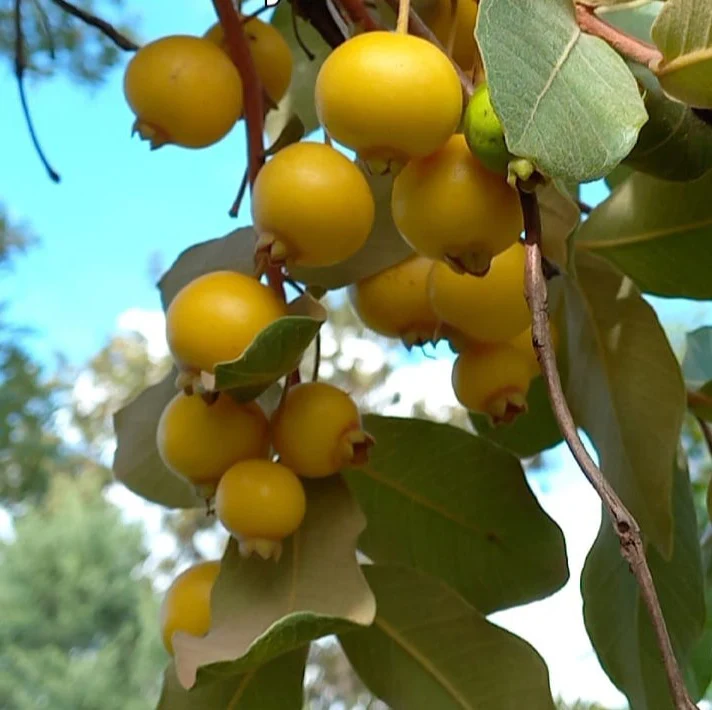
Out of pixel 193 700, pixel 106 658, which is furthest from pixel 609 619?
pixel 106 658

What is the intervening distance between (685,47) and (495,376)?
0.18 meters

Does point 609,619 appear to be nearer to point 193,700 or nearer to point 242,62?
point 193,700

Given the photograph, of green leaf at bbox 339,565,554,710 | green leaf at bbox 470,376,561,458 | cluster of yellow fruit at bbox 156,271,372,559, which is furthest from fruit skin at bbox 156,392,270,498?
green leaf at bbox 470,376,561,458

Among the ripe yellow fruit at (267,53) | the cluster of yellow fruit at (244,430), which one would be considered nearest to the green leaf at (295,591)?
the cluster of yellow fruit at (244,430)

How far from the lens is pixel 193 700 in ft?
1.36

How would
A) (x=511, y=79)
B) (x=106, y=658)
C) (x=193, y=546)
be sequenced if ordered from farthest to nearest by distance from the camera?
(x=193, y=546), (x=106, y=658), (x=511, y=79)

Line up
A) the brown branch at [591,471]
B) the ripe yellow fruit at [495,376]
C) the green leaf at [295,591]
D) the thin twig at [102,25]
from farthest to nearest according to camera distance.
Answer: the thin twig at [102,25]
the ripe yellow fruit at [495,376]
the green leaf at [295,591]
the brown branch at [591,471]

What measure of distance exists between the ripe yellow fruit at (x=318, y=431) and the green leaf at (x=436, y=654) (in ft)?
0.26

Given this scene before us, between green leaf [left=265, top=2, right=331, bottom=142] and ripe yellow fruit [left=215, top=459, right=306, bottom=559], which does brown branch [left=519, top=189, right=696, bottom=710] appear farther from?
green leaf [left=265, top=2, right=331, bottom=142]

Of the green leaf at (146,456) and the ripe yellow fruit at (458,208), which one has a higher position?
the ripe yellow fruit at (458,208)

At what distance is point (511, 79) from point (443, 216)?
0.07 m

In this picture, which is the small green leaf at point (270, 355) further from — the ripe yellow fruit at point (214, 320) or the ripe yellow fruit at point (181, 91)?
the ripe yellow fruit at point (181, 91)

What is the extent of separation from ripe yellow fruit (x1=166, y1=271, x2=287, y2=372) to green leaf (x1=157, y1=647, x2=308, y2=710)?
131 mm

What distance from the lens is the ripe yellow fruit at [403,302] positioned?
45 centimetres
